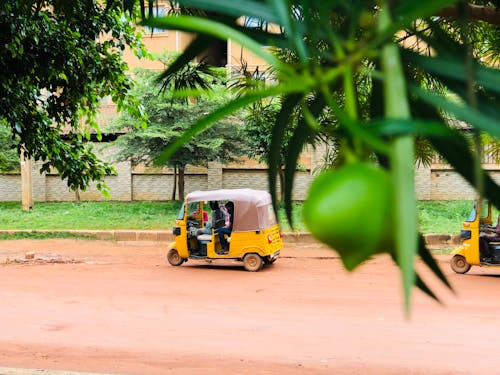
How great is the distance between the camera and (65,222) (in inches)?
648

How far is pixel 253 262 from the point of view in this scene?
33.2 ft

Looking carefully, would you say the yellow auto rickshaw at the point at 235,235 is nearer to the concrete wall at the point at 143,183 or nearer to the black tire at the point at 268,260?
the black tire at the point at 268,260

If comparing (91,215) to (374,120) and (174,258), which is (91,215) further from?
(374,120)

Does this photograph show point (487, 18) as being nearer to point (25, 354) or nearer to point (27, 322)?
point (25, 354)

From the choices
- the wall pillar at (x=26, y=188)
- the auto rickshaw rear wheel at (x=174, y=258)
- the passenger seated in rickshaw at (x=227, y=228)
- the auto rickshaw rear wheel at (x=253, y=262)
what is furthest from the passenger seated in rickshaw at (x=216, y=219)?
the wall pillar at (x=26, y=188)

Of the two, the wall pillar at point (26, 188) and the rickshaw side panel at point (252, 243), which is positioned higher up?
the wall pillar at point (26, 188)

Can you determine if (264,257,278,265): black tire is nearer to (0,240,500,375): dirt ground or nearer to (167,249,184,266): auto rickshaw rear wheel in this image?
(0,240,500,375): dirt ground

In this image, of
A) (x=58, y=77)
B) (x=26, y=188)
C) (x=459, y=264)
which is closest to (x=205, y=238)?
(x=459, y=264)

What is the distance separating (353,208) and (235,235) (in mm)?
9927

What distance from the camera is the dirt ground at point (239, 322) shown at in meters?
5.26

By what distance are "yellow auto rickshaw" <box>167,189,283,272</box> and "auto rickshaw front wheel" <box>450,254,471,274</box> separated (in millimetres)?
2633

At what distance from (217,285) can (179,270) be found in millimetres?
1594

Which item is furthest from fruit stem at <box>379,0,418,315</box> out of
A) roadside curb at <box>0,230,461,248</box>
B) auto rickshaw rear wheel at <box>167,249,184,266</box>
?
roadside curb at <box>0,230,461,248</box>

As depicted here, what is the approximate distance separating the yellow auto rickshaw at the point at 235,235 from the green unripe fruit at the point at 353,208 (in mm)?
9746
